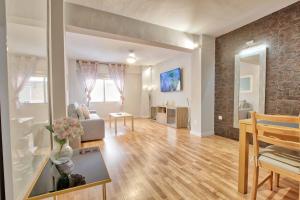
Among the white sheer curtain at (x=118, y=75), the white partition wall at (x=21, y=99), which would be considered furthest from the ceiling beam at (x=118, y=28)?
the white sheer curtain at (x=118, y=75)

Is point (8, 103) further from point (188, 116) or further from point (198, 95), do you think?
point (188, 116)

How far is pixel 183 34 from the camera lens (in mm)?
3717

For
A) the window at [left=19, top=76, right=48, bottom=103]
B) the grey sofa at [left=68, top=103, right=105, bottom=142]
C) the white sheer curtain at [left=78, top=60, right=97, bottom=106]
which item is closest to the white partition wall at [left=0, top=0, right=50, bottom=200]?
the window at [left=19, top=76, right=48, bottom=103]

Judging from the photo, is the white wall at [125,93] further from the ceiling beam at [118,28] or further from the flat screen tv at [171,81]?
the ceiling beam at [118,28]

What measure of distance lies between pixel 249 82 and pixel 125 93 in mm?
5005

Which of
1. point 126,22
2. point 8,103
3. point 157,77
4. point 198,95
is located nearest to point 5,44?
point 8,103

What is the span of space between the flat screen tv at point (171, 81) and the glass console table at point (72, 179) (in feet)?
15.3

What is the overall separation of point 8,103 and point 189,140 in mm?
3526

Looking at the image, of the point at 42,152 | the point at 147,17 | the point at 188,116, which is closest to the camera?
the point at 42,152

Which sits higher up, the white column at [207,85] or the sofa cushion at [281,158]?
the white column at [207,85]

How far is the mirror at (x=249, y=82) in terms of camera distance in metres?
A: 3.03

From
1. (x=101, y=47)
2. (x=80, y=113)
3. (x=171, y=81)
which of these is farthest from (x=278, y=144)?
(x=171, y=81)

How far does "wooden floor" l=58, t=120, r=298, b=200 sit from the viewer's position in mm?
1698

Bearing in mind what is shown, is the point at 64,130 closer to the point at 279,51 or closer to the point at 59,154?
the point at 59,154
